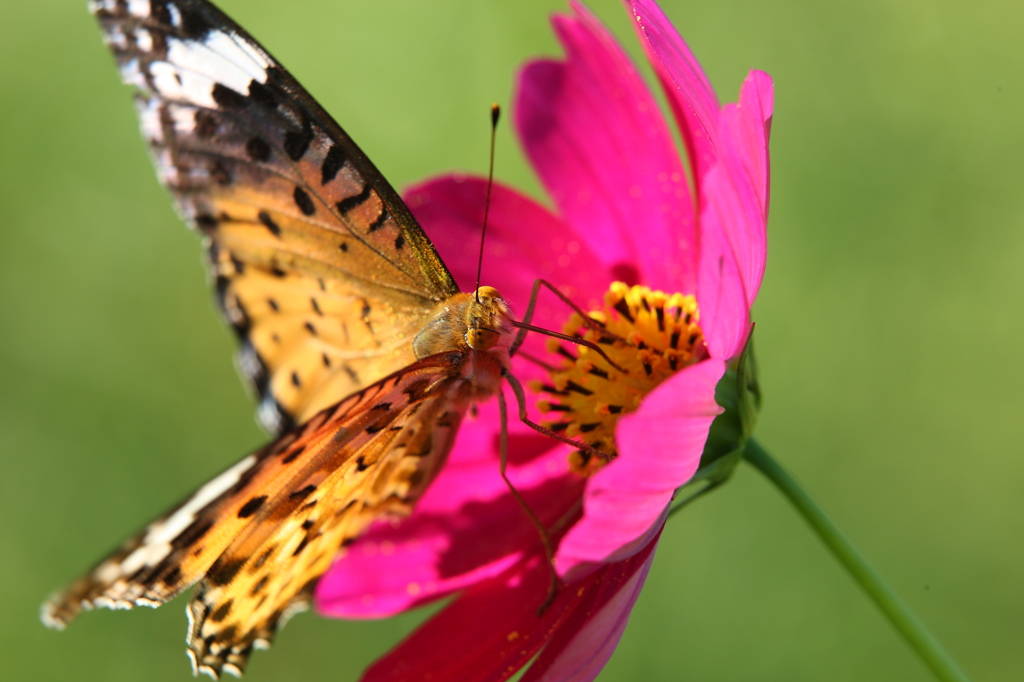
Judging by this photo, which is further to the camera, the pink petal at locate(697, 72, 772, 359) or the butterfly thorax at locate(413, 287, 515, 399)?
the butterfly thorax at locate(413, 287, 515, 399)

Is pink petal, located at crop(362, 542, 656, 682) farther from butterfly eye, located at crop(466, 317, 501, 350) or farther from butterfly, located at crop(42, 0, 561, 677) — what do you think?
butterfly eye, located at crop(466, 317, 501, 350)

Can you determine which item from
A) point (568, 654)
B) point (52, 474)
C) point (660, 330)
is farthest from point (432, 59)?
point (568, 654)

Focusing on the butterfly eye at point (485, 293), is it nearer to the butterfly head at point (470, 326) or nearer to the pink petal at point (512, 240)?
the butterfly head at point (470, 326)

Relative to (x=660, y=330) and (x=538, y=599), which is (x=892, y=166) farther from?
(x=538, y=599)

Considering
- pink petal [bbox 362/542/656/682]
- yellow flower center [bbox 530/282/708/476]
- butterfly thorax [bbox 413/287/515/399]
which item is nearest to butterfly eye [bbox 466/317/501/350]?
butterfly thorax [bbox 413/287/515/399]

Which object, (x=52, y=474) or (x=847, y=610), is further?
(x=52, y=474)

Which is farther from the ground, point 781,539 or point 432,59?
point 432,59

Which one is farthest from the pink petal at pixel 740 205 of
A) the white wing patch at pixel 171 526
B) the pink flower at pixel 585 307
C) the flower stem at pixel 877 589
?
the white wing patch at pixel 171 526
